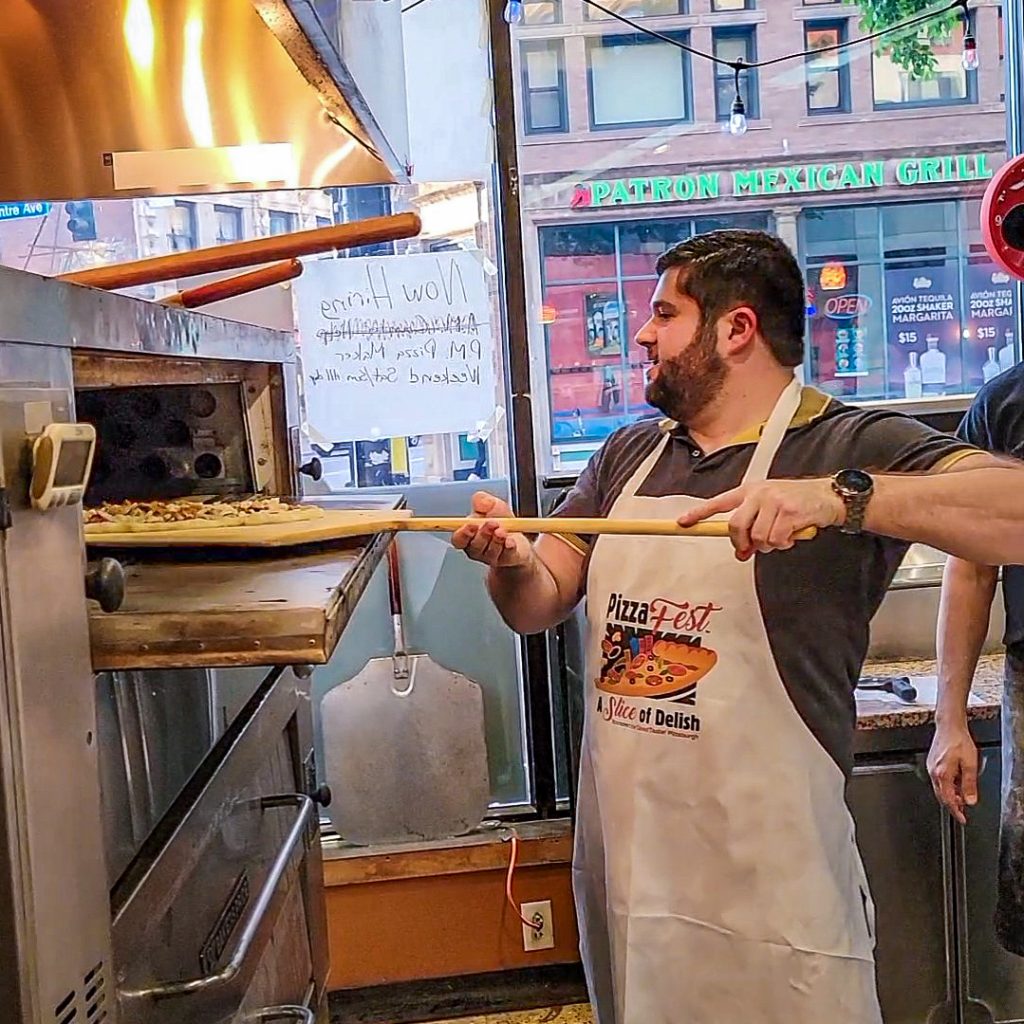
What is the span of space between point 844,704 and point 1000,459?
36 cm

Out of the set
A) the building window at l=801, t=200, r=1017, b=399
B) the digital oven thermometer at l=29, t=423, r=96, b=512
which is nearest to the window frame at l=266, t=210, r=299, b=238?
the building window at l=801, t=200, r=1017, b=399

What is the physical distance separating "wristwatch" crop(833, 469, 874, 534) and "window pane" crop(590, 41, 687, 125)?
1.49 m

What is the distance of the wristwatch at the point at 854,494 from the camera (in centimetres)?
133

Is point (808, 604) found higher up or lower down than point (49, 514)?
lower down

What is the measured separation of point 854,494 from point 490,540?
0.42 metres

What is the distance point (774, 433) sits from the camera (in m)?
1.61

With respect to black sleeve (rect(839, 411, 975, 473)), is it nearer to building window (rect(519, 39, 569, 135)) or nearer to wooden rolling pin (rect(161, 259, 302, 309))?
wooden rolling pin (rect(161, 259, 302, 309))

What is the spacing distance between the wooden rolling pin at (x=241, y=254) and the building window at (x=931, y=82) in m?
1.63

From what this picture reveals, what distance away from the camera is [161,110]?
171cm

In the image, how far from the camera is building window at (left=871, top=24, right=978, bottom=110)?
2.66m

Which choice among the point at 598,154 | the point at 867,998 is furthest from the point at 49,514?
the point at 598,154

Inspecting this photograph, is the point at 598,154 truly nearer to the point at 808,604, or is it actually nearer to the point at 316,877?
the point at 808,604

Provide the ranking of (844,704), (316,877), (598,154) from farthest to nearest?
(598,154) → (316,877) → (844,704)

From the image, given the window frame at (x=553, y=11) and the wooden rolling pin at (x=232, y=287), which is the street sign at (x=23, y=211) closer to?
the wooden rolling pin at (x=232, y=287)
